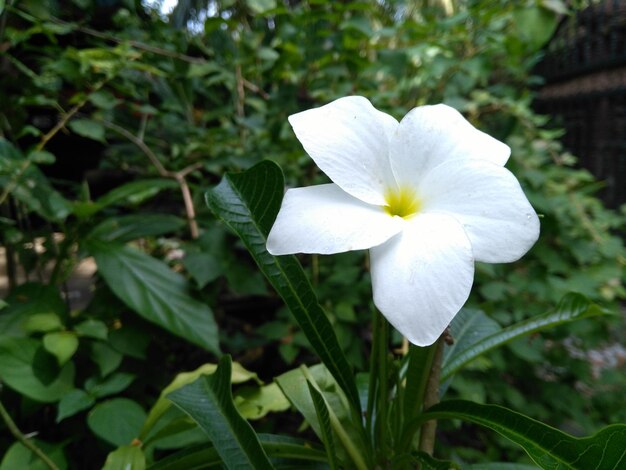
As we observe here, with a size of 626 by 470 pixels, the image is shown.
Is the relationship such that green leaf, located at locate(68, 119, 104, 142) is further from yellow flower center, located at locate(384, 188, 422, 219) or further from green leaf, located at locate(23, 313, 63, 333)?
yellow flower center, located at locate(384, 188, 422, 219)

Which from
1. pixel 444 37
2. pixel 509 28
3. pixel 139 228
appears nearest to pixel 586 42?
pixel 509 28

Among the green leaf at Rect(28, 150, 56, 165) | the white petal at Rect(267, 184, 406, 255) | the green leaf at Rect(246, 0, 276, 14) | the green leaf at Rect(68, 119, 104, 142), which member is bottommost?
the white petal at Rect(267, 184, 406, 255)

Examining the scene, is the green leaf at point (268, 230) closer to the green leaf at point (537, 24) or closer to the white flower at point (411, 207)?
the white flower at point (411, 207)

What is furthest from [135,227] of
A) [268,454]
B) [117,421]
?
[268,454]

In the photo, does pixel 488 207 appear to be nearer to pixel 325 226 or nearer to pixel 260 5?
pixel 325 226

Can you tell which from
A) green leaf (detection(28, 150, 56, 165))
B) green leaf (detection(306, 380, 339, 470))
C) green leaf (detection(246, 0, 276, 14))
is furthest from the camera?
green leaf (detection(246, 0, 276, 14))

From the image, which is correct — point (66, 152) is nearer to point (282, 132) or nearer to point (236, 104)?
point (236, 104)

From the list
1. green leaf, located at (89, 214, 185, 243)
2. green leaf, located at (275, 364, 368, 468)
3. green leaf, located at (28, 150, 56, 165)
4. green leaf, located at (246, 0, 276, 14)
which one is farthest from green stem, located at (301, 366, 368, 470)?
green leaf, located at (246, 0, 276, 14)

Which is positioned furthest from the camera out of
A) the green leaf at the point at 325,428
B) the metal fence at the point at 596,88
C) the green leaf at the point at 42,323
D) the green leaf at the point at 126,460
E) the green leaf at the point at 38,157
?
the metal fence at the point at 596,88


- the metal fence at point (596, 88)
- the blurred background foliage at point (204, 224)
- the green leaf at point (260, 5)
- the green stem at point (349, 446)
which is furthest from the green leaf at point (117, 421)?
the metal fence at point (596, 88)
